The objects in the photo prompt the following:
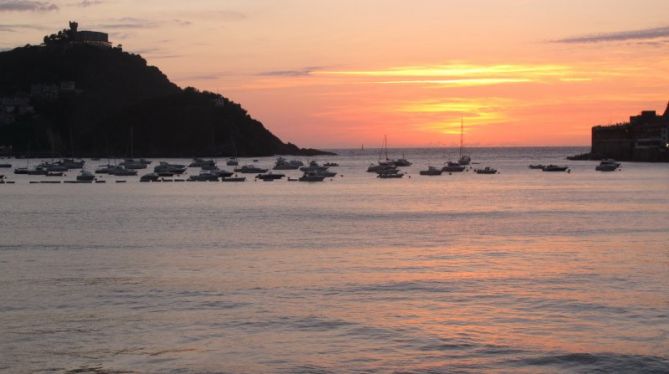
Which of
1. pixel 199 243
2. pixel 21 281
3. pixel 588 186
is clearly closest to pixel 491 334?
pixel 21 281

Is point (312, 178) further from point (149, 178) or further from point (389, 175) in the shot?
point (149, 178)

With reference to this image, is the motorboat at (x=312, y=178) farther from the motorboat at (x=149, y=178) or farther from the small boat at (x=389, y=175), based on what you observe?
the motorboat at (x=149, y=178)

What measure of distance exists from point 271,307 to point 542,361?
31.5ft

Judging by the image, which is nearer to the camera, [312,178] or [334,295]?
[334,295]

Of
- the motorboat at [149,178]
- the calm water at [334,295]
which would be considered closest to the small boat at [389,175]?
the motorboat at [149,178]

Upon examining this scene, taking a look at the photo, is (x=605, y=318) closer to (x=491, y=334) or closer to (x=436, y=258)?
(x=491, y=334)

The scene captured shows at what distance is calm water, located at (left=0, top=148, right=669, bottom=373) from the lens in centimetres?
2133

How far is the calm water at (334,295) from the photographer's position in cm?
2133

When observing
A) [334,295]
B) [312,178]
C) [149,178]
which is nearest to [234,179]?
[312,178]

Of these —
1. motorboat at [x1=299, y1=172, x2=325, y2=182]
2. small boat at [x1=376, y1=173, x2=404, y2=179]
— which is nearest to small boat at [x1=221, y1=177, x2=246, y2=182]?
motorboat at [x1=299, y1=172, x2=325, y2=182]

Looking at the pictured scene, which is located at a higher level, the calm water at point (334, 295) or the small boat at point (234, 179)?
the small boat at point (234, 179)

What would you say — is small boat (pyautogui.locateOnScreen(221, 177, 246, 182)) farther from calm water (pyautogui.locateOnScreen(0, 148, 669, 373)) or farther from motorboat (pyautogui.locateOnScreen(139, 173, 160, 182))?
calm water (pyautogui.locateOnScreen(0, 148, 669, 373))

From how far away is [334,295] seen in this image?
29250 mm

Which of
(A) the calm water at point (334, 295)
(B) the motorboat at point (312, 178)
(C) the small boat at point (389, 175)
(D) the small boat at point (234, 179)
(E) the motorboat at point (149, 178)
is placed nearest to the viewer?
(A) the calm water at point (334, 295)
